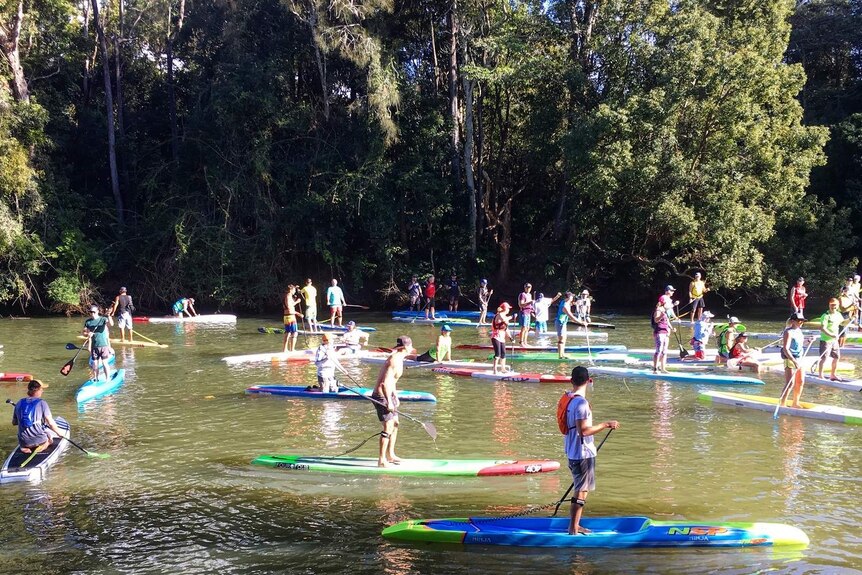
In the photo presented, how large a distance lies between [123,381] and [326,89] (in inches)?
854

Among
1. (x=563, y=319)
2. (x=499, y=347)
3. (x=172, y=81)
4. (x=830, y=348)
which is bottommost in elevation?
(x=499, y=347)

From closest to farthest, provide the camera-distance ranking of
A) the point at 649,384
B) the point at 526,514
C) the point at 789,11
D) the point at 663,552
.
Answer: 1. the point at 663,552
2. the point at 526,514
3. the point at 649,384
4. the point at 789,11

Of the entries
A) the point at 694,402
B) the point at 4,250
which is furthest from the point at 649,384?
the point at 4,250

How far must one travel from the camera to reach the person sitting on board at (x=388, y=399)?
10.1 meters

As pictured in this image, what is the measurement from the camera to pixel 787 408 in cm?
1330

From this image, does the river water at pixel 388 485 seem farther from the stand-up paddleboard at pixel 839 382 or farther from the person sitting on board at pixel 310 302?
the person sitting on board at pixel 310 302

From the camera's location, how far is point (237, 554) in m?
7.90

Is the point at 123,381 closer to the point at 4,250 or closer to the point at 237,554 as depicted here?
the point at 237,554

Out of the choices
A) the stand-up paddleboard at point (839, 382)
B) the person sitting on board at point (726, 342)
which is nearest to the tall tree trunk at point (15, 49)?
the person sitting on board at point (726, 342)

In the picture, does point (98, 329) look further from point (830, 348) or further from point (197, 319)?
point (830, 348)

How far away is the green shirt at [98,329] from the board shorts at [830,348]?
15.8m

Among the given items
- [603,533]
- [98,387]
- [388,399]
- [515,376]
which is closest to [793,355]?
[515,376]

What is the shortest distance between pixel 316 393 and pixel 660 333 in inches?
312

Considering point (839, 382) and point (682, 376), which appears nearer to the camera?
point (839, 382)
